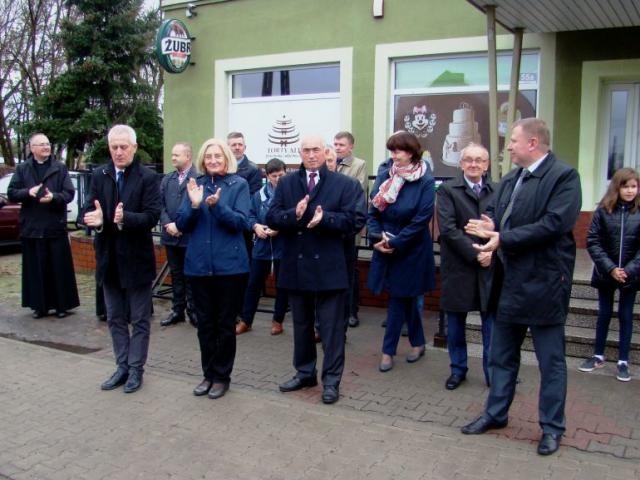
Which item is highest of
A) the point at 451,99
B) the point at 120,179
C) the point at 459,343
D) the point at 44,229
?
the point at 451,99

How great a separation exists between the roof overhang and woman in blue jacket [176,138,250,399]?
3.77 m

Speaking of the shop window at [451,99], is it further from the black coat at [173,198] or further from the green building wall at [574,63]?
the black coat at [173,198]

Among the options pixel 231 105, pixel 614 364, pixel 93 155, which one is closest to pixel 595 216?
pixel 614 364

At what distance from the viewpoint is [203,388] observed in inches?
198

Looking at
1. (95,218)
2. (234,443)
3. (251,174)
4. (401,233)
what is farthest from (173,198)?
(234,443)

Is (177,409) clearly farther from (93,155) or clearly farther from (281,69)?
(93,155)

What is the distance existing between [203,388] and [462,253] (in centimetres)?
224

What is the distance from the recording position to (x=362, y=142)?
31.4 feet

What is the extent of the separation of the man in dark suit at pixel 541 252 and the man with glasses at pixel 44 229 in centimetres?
531

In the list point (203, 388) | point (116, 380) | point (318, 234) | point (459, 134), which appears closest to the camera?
point (318, 234)

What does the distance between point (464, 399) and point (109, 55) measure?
62.3 feet

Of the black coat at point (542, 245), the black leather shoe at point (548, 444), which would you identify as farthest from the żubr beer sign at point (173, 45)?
the black leather shoe at point (548, 444)

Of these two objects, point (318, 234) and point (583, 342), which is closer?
point (318, 234)

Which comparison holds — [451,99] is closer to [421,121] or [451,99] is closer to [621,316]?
[421,121]
